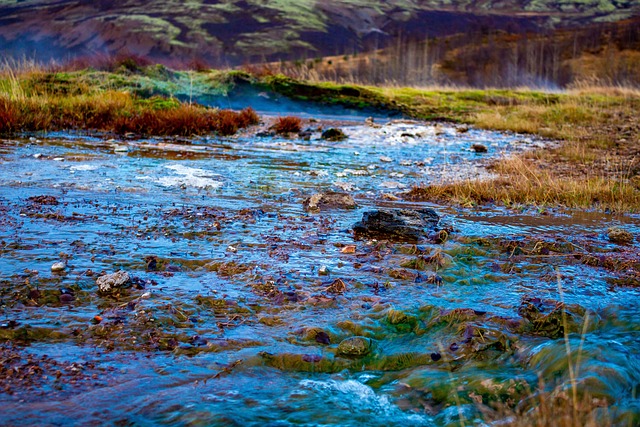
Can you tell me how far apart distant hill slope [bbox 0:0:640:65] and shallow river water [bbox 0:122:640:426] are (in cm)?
5878

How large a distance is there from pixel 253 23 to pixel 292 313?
269 ft

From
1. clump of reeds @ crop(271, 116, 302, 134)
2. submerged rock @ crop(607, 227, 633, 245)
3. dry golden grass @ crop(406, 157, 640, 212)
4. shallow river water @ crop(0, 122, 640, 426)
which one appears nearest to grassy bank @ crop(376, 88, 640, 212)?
dry golden grass @ crop(406, 157, 640, 212)

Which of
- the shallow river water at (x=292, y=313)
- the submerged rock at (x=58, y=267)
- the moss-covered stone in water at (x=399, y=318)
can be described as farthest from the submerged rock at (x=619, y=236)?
the submerged rock at (x=58, y=267)

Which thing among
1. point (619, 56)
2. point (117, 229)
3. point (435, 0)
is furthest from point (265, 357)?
point (435, 0)

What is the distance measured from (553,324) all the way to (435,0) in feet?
341

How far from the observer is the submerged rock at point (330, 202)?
655 centimetres

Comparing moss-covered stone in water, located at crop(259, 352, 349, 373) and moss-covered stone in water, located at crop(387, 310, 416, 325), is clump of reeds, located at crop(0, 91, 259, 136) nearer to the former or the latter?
moss-covered stone in water, located at crop(387, 310, 416, 325)

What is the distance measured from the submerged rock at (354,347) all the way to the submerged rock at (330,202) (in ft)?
10.8

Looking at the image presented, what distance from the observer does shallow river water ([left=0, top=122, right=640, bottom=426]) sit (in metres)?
2.69

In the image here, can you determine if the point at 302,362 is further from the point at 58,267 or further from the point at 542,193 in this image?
the point at 542,193

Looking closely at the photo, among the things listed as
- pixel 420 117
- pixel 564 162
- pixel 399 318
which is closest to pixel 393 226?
pixel 399 318

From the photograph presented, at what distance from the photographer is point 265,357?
309 cm

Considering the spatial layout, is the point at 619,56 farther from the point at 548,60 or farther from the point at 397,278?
the point at 397,278

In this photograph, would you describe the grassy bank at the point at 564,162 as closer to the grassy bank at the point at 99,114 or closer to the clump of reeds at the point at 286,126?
the clump of reeds at the point at 286,126
